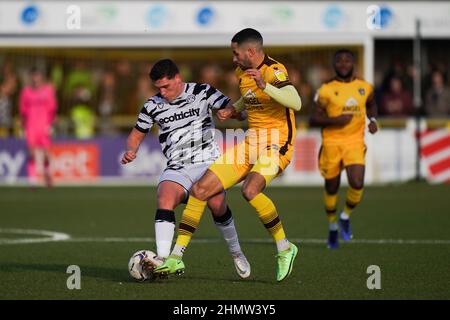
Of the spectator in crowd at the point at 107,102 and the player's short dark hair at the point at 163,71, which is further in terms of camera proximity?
the spectator in crowd at the point at 107,102

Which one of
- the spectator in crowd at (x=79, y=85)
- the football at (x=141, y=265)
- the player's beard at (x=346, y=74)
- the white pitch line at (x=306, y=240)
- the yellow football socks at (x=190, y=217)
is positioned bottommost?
the football at (x=141, y=265)

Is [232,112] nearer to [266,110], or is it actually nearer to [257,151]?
[266,110]

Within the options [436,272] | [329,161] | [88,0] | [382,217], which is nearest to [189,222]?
[436,272]

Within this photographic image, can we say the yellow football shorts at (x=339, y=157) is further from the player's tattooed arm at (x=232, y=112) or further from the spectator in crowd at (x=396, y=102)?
the spectator in crowd at (x=396, y=102)

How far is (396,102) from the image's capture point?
89.8 feet

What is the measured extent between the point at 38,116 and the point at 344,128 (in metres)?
11.9

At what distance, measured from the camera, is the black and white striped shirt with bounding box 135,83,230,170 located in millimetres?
10977

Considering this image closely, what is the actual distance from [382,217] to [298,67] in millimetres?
10161

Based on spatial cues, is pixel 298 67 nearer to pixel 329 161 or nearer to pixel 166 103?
pixel 329 161

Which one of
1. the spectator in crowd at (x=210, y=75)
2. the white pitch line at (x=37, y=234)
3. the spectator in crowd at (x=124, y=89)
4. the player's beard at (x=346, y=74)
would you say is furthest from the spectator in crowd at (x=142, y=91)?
the player's beard at (x=346, y=74)

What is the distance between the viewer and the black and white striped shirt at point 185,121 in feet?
36.0

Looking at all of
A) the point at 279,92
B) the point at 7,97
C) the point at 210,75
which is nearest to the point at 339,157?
the point at 279,92

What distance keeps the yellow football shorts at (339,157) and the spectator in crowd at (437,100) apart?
13.2 m

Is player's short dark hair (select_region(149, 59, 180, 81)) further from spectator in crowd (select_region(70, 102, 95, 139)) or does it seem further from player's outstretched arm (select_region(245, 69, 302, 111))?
spectator in crowd (select_region(70, 102, 95, 139))
